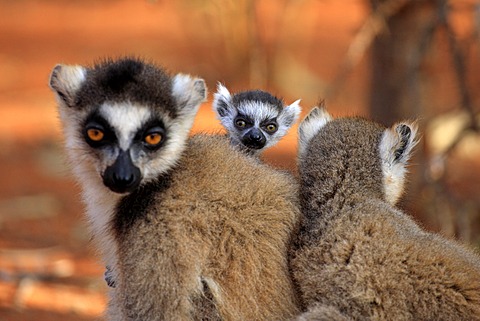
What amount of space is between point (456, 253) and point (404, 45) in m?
5.59

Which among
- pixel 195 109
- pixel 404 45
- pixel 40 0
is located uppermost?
pixel 40 0

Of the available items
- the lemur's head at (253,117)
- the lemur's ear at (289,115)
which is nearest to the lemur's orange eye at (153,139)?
the lemur's head at (253,117)

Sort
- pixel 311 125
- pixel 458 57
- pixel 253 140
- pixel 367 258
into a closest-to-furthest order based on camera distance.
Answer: pixel 367 258, pixel 311 125, pixel 253 140, pixel 458 57

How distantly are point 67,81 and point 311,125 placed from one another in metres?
1.59

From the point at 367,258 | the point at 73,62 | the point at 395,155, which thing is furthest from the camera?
the point at 73,62

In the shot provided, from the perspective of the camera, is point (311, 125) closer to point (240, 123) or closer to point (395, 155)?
point (395, 155)

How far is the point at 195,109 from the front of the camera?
209 inches

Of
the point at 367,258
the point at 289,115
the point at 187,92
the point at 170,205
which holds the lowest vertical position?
the point at 367,258

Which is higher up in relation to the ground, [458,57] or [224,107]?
[458,57]

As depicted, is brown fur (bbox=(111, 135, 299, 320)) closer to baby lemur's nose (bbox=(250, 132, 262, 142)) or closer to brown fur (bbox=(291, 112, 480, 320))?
brown fur (bbox=(291, 112, 480, 320))

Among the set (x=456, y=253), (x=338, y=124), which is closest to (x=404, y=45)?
(x=338, y=124)

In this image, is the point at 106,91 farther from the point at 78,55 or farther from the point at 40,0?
the point at 40,0

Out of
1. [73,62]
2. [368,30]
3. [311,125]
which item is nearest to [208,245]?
[311,125]

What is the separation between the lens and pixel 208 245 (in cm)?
484
